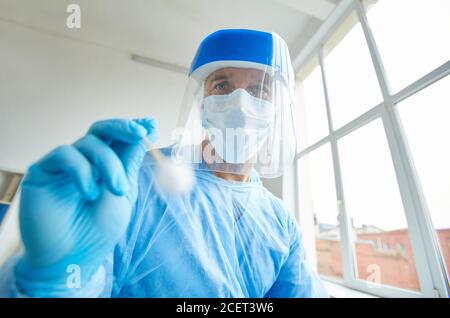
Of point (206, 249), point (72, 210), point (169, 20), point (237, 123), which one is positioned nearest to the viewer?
point (72, 210)

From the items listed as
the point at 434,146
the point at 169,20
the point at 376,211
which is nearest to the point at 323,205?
the point at 376,211

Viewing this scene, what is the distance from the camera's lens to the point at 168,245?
0.37 metres

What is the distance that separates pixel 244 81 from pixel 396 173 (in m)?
0.94

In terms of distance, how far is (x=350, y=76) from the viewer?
1336mm

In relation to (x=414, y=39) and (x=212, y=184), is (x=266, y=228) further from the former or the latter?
(x=414, y=39)

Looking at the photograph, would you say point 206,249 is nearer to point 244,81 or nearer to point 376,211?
point 244,81

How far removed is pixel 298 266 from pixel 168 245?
0.34 metres

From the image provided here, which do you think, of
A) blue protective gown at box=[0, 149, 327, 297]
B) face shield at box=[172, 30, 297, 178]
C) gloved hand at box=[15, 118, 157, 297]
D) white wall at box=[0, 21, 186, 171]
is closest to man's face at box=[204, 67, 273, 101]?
face shield at box=[172, 30, 297, 178]

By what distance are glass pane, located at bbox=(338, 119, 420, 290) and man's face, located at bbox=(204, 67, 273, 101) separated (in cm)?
89

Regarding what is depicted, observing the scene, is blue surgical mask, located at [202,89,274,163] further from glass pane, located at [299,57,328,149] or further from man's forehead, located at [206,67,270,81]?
glass pane, located at [299,57,328,149]

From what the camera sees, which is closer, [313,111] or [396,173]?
[396,173]

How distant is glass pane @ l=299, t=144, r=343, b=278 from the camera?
123 cm

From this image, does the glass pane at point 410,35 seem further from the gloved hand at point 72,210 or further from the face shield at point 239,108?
the gloved hand at point 72,210

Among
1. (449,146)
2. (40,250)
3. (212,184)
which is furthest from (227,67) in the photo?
(449,146)
